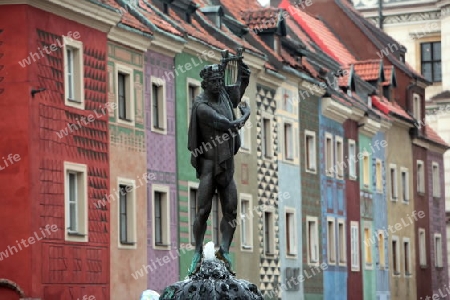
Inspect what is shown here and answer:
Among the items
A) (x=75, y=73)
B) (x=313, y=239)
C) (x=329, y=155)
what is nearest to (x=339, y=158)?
(x=329, y=155)

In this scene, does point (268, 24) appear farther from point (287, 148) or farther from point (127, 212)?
point (127, 212)

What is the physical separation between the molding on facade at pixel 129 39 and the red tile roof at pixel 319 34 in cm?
2268

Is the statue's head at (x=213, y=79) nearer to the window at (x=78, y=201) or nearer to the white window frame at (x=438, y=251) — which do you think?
the window at (x=78, y=201)

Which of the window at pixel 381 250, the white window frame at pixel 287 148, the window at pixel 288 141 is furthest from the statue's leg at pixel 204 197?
the window at pixel 381 250

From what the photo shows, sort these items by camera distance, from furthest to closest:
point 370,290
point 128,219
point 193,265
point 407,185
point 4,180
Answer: point 407,185, point 370,290, point 128,219, point 4,180, point 193,265

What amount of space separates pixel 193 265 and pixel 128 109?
16618 mm

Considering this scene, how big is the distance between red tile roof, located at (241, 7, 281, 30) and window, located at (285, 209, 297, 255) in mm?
5542

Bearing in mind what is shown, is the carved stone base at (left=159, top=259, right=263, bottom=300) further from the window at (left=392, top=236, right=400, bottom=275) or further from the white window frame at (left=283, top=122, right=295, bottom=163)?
the window at (left=392, top=236, right=400, bottom=275)

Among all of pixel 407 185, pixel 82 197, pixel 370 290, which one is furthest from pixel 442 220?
pixel 82 197

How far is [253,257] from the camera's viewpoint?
145 ft

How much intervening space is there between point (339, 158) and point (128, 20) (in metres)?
19.3

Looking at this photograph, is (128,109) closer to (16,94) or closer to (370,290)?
(16,94)

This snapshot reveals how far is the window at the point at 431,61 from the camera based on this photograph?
7425cm

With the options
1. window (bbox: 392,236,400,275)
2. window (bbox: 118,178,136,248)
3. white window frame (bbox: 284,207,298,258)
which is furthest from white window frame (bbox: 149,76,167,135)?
window (bbox: 392,236,400,275)
